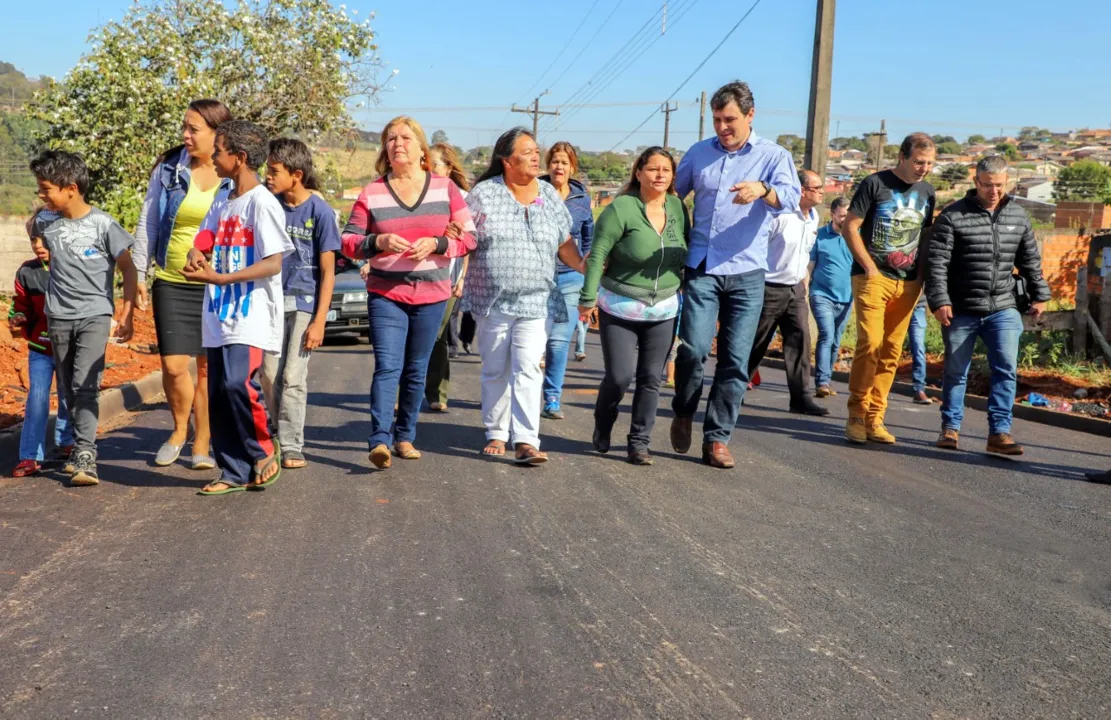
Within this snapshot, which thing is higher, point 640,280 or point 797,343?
point 640,280

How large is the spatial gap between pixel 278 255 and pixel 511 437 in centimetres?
244

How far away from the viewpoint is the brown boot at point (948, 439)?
27.3 ft

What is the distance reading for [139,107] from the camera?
2164 cm

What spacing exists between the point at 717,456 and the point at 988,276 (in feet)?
8.14

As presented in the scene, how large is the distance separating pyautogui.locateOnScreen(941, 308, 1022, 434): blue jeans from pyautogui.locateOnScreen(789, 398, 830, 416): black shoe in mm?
1744

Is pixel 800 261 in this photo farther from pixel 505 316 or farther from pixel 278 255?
pixel 278 255

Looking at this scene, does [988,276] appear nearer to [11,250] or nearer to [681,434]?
[681,434]

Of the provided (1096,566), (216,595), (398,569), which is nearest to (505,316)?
(398,569)

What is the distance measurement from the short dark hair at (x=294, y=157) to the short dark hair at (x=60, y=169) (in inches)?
41.9

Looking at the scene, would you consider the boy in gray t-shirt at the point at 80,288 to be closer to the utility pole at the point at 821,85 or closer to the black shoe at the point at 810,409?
the black shoe at the point at 810,409

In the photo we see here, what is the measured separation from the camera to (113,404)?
951 centimetres

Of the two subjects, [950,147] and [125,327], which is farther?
[950,147]

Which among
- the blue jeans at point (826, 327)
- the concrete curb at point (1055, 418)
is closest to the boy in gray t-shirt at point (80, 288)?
the concrete curb at point (1055, 418)

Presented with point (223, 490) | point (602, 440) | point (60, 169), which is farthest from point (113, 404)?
point (602, 440)
